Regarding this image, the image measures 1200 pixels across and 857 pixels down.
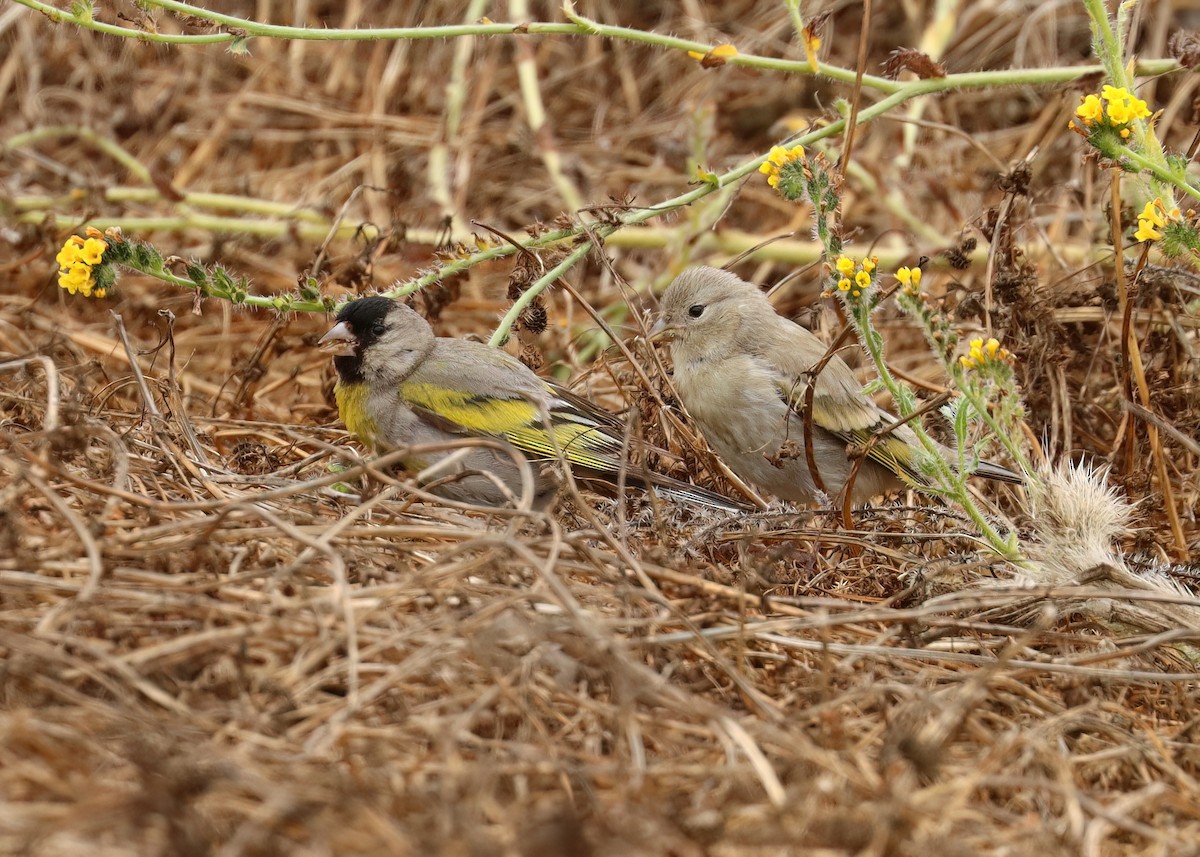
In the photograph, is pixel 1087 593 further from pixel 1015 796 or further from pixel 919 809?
pixel 919 809

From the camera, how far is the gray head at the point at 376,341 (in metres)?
4.84

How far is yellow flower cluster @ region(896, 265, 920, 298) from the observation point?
139 inches

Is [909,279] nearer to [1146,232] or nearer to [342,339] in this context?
[1146,232]

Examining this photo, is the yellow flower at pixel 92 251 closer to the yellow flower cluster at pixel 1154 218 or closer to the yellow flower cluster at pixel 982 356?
the yellow flower cluster at pixel 982 356

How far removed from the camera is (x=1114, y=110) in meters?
3.64

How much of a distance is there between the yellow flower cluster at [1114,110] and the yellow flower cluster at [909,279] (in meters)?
0.65

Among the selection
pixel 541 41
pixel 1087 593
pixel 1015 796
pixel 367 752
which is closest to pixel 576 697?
pixel 367 752

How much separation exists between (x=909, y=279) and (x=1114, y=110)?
2.48 ft

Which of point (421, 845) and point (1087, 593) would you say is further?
point (1087, 593)

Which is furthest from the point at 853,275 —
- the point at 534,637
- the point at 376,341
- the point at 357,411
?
the point at 357,411

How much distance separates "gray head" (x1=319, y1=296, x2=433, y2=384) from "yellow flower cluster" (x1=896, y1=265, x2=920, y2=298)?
199 cm

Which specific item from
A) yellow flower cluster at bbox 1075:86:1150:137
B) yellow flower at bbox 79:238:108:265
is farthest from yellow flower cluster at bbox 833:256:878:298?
yellow flower at bbox 79:238:108:265

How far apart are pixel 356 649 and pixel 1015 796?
148cm

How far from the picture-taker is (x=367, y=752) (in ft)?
8.50
